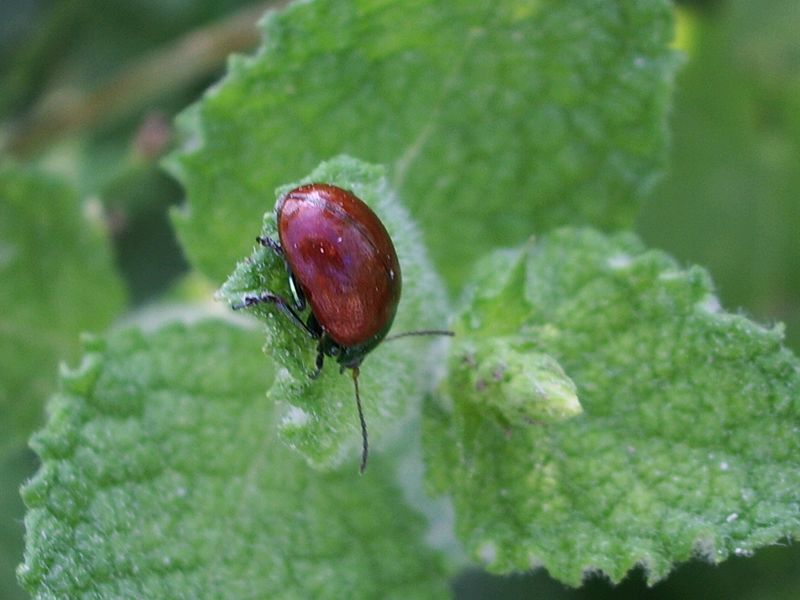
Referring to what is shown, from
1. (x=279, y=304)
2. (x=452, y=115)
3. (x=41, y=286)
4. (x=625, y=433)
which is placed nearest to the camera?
(x=279, y=304)

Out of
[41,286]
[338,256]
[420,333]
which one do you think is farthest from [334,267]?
[41,286]

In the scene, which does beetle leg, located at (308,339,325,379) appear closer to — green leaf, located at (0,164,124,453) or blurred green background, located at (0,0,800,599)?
green leaf, located at (0,164,124,453)

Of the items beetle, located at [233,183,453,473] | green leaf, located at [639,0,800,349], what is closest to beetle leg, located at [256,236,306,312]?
beetle, located at [233,183,453,473]

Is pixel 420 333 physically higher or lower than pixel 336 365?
higher

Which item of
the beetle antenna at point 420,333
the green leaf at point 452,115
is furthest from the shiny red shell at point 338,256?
the green leaf at point 452,115

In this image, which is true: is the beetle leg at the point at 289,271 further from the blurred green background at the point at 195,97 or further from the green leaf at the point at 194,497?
the blurred green background at the point at 195,97

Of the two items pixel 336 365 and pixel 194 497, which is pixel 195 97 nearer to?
pixel 194 497
